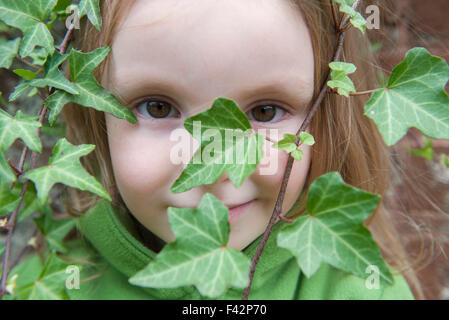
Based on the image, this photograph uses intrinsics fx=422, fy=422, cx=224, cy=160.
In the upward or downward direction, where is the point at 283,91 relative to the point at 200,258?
upward

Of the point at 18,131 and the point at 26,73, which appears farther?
the point at 26,73

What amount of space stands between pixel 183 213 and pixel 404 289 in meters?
0.70

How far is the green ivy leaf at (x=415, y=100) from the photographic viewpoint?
58cm

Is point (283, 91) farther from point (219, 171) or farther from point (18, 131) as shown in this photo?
point (18, 131)

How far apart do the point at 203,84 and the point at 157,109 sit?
0.12m

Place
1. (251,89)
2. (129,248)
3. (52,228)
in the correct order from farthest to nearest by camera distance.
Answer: (52,228) < (129,248) < (251,89)

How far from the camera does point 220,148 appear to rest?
58 centimetres

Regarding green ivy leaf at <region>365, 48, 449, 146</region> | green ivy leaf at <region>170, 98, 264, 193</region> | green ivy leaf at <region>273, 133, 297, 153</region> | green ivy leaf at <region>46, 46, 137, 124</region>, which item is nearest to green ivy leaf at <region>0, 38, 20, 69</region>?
green ivy leaf at <region>46, 46, 137, 124</region>

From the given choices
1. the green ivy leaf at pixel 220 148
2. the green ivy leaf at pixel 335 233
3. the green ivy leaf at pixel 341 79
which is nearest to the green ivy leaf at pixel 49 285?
the green ivy leaf at pixel 220 148

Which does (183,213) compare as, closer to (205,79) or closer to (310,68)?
(205,79)

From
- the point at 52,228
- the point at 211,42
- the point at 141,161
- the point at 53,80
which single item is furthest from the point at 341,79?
the point at 52,228

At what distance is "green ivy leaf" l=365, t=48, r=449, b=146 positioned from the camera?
22.9 inches
